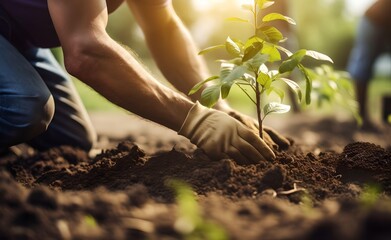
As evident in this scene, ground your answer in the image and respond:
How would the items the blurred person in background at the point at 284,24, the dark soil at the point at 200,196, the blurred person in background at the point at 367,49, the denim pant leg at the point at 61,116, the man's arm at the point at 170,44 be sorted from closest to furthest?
the dark soil at the point at 200,196, the man's arm at the point at 170,44, the denim pant leg at the point at 61,116, the blurred person in background at the point at 367,49, the blurred person in background at the point at 284,24

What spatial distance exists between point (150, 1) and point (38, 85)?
0.88 metres

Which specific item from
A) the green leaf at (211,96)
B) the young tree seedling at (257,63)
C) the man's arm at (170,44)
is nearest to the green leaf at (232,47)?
the young tree seedling at (257,63)

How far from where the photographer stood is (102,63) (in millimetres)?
2328

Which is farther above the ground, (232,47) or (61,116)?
(232,47)

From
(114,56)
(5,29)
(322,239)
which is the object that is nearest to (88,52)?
(114,56)

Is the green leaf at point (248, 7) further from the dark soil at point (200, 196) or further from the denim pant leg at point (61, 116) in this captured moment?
the denim pant leg at point (61, 116)

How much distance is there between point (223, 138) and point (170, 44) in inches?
46.3

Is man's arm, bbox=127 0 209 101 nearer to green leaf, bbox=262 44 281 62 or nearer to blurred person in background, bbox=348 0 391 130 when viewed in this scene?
green leaf, bbox=262 44 281 62

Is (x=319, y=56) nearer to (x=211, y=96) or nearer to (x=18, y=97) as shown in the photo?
(x=211, y=96)

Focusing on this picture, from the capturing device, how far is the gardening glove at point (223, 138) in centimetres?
237

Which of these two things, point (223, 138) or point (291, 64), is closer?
point (291, 64)

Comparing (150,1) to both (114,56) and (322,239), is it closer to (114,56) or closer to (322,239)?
(114,56)

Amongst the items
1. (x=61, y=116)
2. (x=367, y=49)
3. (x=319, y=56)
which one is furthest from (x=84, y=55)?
(x=367, y=49)

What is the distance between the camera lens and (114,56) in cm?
234
